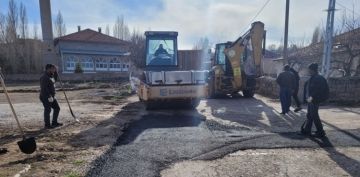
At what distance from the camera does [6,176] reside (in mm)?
5309

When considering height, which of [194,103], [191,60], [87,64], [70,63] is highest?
[191,60]

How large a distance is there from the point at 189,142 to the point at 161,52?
24.2 feet

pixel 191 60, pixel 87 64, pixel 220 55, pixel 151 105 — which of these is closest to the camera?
pixel 151 105

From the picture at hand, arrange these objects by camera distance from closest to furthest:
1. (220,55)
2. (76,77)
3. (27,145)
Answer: (27,145)
(220,55)
(76,77)

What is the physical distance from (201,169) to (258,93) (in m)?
14.4

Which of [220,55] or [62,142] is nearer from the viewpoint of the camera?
[62,142]

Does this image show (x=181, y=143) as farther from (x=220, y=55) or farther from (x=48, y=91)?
(x=220, y=55)

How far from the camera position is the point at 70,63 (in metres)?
47.5

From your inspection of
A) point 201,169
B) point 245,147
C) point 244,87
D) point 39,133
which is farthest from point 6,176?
point 244,87

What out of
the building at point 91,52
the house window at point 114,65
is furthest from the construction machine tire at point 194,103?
the house window at point 114,65

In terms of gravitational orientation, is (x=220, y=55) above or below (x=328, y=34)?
below

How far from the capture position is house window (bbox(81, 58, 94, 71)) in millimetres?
48094

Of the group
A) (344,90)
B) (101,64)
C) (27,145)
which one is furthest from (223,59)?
(101,64)

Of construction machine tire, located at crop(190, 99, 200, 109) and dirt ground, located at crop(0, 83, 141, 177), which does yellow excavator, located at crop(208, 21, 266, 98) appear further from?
dirt ground, located at crop(0, 83, 141, 177)
